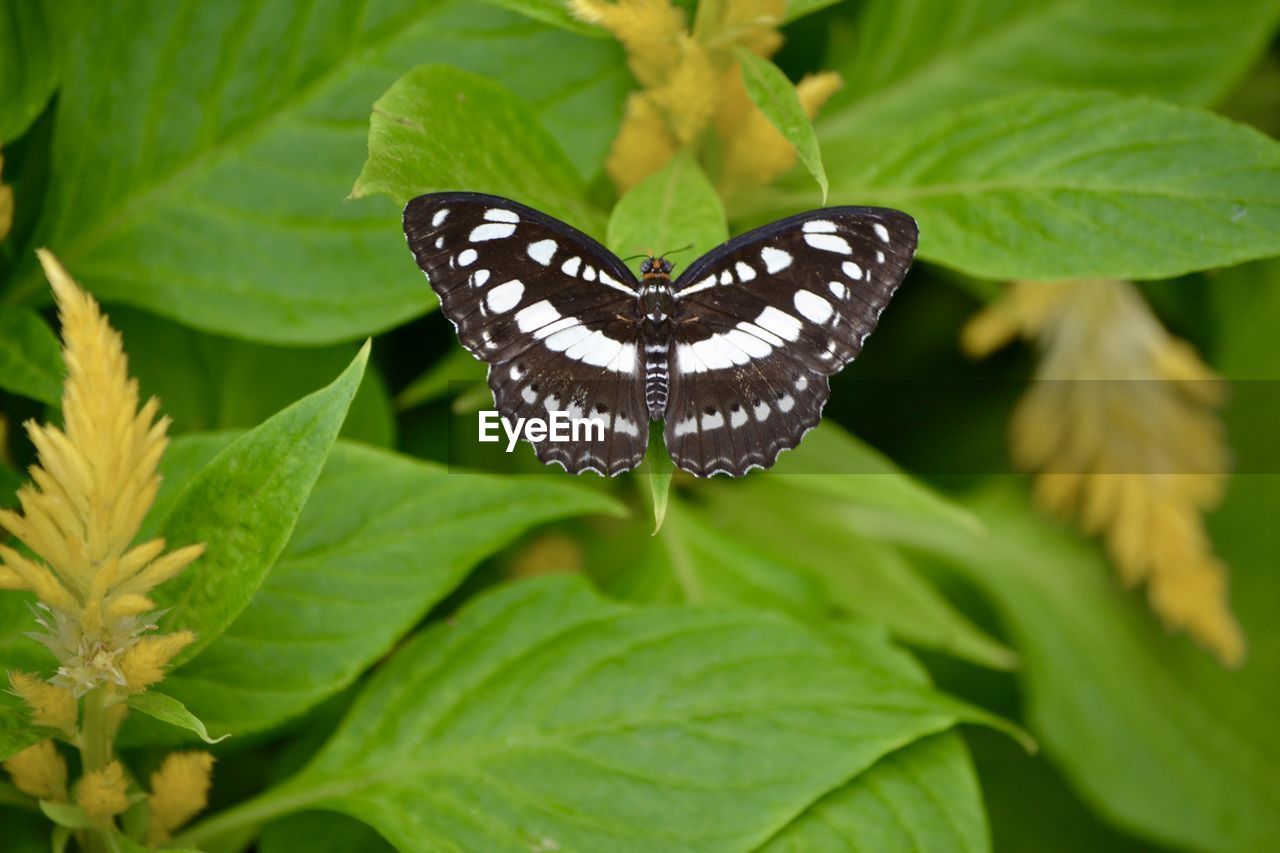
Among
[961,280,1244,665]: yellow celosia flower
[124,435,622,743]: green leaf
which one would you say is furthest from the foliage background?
[961,280,1244,665]: yellow celosia flower

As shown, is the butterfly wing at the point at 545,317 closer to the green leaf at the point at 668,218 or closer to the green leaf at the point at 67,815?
the green leaf at the point at 668,218

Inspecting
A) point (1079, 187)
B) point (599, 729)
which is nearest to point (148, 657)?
point (599, 729)

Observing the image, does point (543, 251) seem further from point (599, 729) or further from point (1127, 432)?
point (1127, 432)

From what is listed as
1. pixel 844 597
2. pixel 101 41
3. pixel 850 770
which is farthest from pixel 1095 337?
pixel 101 41

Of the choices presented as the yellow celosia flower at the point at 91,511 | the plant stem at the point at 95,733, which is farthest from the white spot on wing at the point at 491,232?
the plant stem at the point at 95,733

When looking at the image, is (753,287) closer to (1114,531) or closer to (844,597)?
(844,597)

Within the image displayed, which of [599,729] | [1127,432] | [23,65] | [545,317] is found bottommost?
[1127,432]
